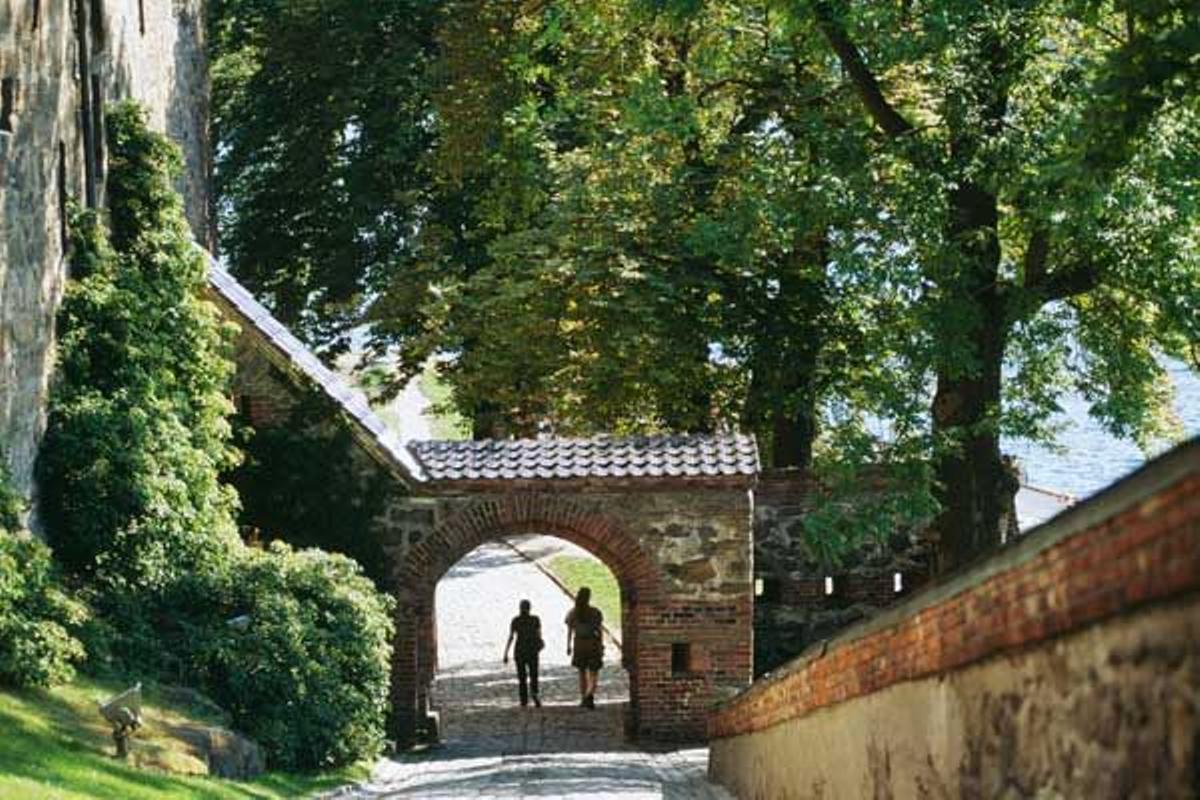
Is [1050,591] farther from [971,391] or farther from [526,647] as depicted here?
[526,647]

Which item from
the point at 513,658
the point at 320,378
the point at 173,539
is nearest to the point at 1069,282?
the point at 320,378

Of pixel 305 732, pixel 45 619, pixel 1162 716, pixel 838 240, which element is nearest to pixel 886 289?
pixel 838 240

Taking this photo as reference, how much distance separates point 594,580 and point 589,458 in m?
17.2

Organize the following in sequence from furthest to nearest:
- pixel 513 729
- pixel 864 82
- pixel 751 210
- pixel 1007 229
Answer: pixel 513 729, pixel 1007 229, pixel 751 210, pixel 864 82

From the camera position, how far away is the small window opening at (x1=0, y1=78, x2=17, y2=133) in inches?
780

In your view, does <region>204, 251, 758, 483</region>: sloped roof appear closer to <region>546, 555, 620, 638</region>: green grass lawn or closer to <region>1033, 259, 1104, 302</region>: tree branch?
<region>1033, 259, 1104, 302</region>: tree branch

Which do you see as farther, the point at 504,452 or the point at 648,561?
the point at 504,452

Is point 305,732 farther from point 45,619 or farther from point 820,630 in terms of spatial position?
point 820,630

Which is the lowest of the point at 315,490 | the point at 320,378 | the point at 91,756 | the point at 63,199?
the point at 91,756

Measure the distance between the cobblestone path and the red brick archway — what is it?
938mm

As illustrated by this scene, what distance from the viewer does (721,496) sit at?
1024 inches

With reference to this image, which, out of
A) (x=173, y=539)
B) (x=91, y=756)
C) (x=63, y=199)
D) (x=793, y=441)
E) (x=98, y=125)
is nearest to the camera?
(x=91, y=756)

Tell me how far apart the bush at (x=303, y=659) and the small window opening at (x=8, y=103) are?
4775mm

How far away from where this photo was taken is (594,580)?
43.2m
